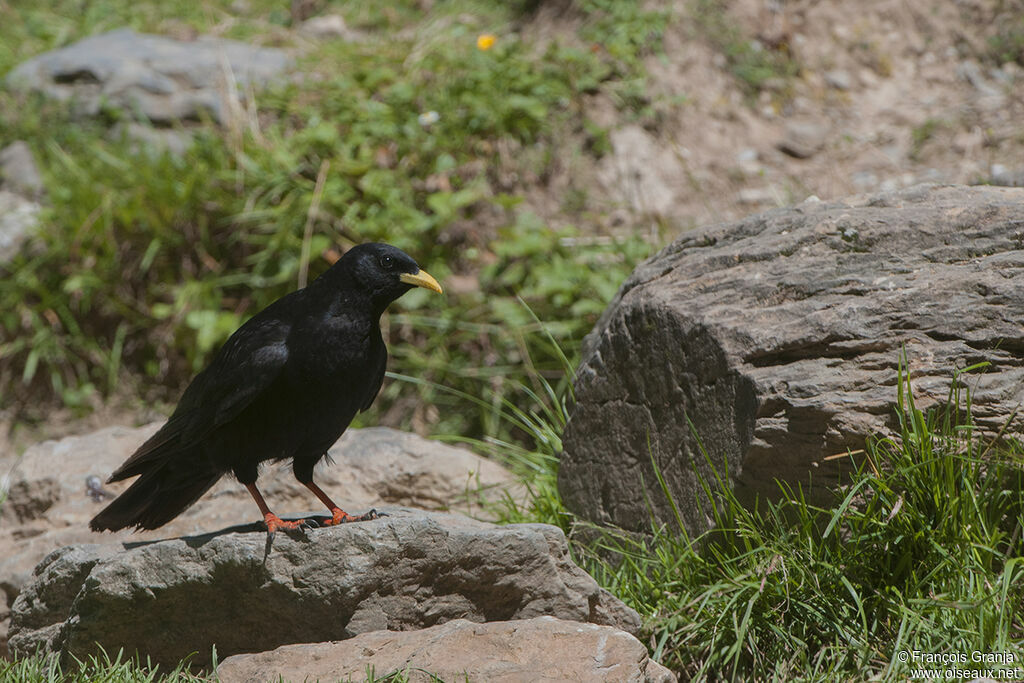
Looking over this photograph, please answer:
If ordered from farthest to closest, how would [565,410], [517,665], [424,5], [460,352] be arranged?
[424,5]
[460,352]
[565,410]
[517,665]

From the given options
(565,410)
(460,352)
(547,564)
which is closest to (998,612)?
(547,564)

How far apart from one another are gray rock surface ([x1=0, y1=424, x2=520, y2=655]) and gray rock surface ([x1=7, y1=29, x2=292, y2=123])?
351 cm

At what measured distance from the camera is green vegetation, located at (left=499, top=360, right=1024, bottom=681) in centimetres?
275

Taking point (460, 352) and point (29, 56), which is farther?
point (29, 56)

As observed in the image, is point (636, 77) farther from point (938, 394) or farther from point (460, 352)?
point (938, 394)

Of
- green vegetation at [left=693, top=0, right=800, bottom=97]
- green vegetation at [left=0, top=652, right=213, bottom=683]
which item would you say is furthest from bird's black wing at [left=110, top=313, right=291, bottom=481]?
green vegetation at [left=693, top=0, right=800, bottom=97]

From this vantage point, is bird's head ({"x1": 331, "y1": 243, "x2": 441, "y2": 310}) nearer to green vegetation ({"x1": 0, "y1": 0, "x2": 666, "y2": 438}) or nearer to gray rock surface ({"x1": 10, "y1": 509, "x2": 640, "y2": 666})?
gray rock surface ({"x1": 10, "y1": 509, "x2": 640, "y2": 666})

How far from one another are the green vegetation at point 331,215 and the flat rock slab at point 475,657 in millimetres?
3145

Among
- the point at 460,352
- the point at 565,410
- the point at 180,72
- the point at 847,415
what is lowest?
the point at 460,352

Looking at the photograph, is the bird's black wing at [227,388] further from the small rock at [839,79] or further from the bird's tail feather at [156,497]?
the small rock at [839,79]

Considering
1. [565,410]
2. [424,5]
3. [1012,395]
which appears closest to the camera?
[1012,395]

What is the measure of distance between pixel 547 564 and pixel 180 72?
5873mm

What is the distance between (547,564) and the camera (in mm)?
2977

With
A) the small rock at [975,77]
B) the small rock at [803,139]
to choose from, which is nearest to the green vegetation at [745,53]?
the small rock at [803,139]
